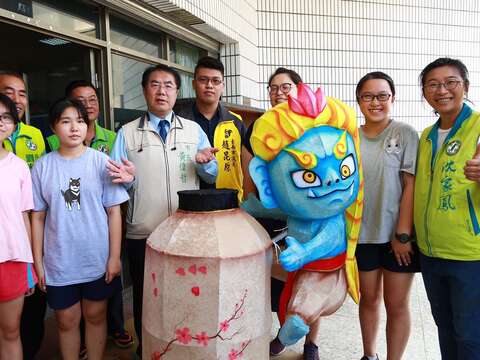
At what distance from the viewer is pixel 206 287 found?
5.07ft

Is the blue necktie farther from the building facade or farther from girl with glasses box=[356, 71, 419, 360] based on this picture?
the building facade

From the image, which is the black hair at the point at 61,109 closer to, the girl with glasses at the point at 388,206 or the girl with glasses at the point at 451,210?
the girl with glasses at the point at 388,206

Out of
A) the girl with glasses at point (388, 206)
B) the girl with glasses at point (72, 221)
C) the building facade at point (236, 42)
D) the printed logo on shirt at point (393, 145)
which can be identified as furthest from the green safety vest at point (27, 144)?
the printed logo on shirt at point (393, 145)

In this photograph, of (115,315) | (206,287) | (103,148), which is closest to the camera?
(206,287)

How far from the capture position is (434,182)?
218 cm

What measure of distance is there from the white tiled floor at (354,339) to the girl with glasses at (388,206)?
23.5 inches

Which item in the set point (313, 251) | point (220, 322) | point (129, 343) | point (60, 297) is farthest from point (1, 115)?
point (129, 343)

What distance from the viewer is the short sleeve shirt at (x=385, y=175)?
2.39m

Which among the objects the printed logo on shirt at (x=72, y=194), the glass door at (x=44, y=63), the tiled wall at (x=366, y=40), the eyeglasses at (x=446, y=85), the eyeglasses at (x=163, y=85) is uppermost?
the tiled wall at (x=366, y=40)

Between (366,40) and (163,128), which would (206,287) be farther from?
(366,40)

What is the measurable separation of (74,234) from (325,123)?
146cm

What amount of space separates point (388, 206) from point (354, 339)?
1484mm

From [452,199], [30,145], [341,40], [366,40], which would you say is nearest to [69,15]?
[30,145]

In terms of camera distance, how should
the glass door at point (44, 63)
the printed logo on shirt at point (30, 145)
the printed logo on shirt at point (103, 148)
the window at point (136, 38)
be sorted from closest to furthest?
the printed logo on shirt at point (30, 145) → the printed logo on shirt at point (103, 148) → the glass door at point (44, 63) → the window at point (136, 38)
